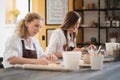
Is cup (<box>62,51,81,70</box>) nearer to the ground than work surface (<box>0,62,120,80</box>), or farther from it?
farther from it

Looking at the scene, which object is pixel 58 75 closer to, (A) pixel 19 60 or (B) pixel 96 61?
(B) pixel 96 61

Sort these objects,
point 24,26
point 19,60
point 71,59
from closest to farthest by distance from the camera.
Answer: point 71,59 < point 19,60 < point 24,26

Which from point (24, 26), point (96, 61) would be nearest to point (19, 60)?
point (24, 26)

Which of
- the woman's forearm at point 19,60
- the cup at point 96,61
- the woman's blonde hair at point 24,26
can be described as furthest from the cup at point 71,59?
the woman's blonde hair at point 24,26

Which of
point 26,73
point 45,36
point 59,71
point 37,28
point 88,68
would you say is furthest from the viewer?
point 45,36

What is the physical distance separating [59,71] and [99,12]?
4.59m

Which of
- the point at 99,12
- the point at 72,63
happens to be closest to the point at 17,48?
the point at 72,63

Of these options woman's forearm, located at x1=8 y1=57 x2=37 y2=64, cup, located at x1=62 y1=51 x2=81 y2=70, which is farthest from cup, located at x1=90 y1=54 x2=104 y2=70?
woman's forearm, located at x1=8 y1=57 x2=37 y2=64

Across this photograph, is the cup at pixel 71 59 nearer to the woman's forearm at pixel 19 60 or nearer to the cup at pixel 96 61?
the cup at pixel 96 61

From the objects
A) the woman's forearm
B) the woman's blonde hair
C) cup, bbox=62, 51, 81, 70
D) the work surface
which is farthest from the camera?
the woman's blonde hair

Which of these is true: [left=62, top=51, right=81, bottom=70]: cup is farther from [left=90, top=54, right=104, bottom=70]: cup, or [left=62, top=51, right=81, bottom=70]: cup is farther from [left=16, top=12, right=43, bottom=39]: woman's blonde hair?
[left=16, top=12, right=43, bottom=39]: woman's blonde hair

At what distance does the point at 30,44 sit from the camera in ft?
9.53

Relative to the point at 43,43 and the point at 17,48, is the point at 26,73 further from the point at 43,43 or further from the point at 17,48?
the point at 43,43

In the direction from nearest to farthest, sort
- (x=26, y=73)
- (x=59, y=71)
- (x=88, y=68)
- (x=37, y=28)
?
1. (x=26, y=73)
2. (x=59, y=71)
3. (x=88, y=68)
4. (x=37, y=28)
